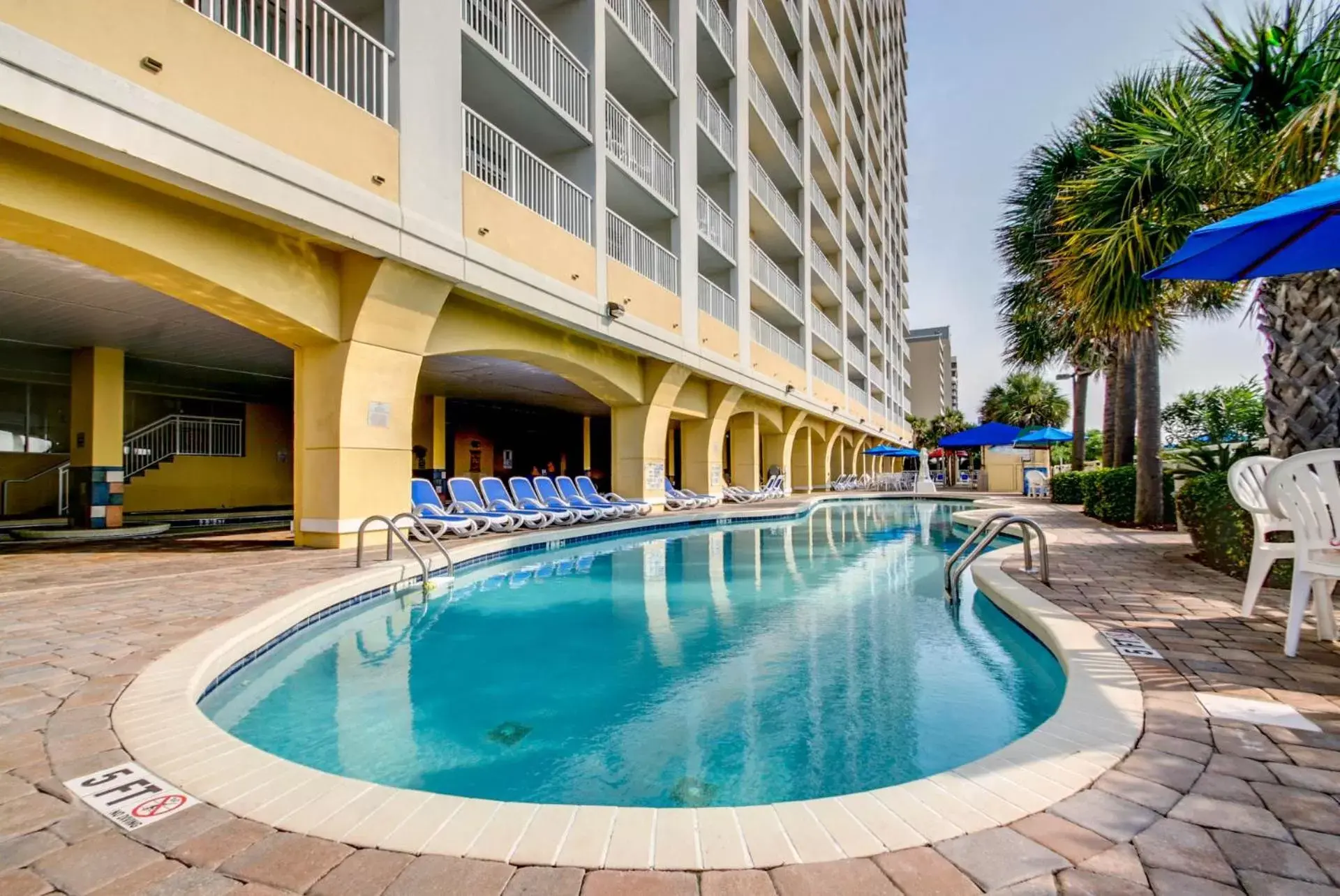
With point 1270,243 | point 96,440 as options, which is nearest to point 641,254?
point 96,440

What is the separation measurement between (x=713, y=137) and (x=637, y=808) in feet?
58.3

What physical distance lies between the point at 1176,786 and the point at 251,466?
20.4m

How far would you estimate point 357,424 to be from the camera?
27.5 feet

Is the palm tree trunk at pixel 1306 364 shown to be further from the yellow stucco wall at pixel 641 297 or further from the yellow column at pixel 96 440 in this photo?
the yellow column at pixel 96 440

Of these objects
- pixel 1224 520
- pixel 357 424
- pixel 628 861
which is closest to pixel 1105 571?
pixel 1224 520

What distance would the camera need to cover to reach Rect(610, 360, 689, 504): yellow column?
15398 millimetres

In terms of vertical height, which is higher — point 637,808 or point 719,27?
point 719,27

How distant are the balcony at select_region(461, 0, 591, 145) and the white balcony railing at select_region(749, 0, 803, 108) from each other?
10.8 metres

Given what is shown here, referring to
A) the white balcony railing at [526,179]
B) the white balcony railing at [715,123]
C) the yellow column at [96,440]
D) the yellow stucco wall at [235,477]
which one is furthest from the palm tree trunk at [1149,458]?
the yellow stucco wall at [235,477]

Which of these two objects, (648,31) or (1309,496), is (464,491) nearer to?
(648,31)

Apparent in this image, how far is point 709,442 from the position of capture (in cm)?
1898

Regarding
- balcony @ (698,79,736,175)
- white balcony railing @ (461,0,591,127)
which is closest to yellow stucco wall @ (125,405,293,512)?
white balcony railing @ (461,0,591,127)

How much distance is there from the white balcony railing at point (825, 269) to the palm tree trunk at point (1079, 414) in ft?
33.8

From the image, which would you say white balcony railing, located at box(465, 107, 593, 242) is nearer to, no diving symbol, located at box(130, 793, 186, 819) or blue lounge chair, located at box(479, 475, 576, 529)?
blue lounge chair, located at box(479, 475, 576, 529)
